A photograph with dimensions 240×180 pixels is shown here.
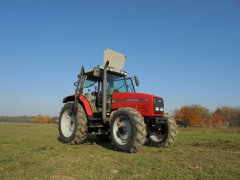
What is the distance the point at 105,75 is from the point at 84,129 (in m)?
2.00

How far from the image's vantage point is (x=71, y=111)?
10.1m

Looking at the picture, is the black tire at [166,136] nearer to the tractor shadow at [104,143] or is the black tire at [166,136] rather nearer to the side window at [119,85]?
the tractor shadow at [104,143]

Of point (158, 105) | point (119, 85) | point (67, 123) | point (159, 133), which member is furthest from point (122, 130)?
point (67, 123)

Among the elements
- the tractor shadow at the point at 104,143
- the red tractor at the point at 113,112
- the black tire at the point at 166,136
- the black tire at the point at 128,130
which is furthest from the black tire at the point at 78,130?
the black tire at the point at 166,136

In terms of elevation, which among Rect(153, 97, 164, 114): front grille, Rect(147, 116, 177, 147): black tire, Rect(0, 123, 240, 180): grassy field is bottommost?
Rect(0, 123, 240, 180): grassy field

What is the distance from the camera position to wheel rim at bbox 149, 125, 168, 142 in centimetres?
898

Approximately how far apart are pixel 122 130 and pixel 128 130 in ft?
0.76

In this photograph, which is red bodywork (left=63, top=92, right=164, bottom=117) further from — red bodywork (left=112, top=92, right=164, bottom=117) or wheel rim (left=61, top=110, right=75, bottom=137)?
wheel rim (left=61, top=110, right=75, bottom=137)

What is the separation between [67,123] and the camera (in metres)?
10.4

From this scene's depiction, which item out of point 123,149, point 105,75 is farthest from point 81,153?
point 105,75

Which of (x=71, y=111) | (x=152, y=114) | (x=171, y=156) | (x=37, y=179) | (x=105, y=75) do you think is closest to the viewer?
(x=37, y=179)

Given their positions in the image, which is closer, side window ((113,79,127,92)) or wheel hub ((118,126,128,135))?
wheel hub ((118,126,128,135))

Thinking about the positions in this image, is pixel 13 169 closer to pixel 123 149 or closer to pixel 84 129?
pixel 123 149

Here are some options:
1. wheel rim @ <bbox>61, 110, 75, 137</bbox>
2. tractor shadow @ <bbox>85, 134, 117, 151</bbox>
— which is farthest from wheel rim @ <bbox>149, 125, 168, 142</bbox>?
wheel rim @ <bbox>61, 110, 75, 137</bbox>
